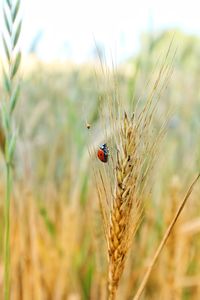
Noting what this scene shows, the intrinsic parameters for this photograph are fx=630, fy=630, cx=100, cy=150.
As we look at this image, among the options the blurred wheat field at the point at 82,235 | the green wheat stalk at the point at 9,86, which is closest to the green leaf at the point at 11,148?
the green wheat stalk at the point at 9,86

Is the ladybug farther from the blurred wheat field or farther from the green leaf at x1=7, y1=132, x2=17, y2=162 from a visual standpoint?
the blurred wheat field

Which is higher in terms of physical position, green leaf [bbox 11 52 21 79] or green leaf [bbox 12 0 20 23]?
green leaf [bbox 12 0 20 23]

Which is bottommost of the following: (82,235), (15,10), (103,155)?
(82,235)

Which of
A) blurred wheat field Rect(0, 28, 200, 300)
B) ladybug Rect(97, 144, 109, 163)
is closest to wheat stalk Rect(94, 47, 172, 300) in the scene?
ladybug Rect(97, 144, 109, 163)

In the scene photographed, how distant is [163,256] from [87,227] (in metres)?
0.21

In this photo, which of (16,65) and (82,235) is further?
(82,235)

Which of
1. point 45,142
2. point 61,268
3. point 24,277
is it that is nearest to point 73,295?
point 61,268

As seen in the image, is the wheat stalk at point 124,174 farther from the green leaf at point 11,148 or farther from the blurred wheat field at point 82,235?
the blurred wheat field at point 82,235

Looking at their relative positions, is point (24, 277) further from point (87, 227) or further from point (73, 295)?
point (87, 227)

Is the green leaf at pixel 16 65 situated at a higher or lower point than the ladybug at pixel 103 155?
higher

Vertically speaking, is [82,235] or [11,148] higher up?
[11,148]

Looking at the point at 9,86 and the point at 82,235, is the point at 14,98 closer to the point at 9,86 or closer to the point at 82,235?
the point at 9,86

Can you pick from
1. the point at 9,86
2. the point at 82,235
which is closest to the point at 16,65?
the point at 9,86

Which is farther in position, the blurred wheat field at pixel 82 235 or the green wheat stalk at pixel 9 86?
the blurred wheat field at pixel 82 235
